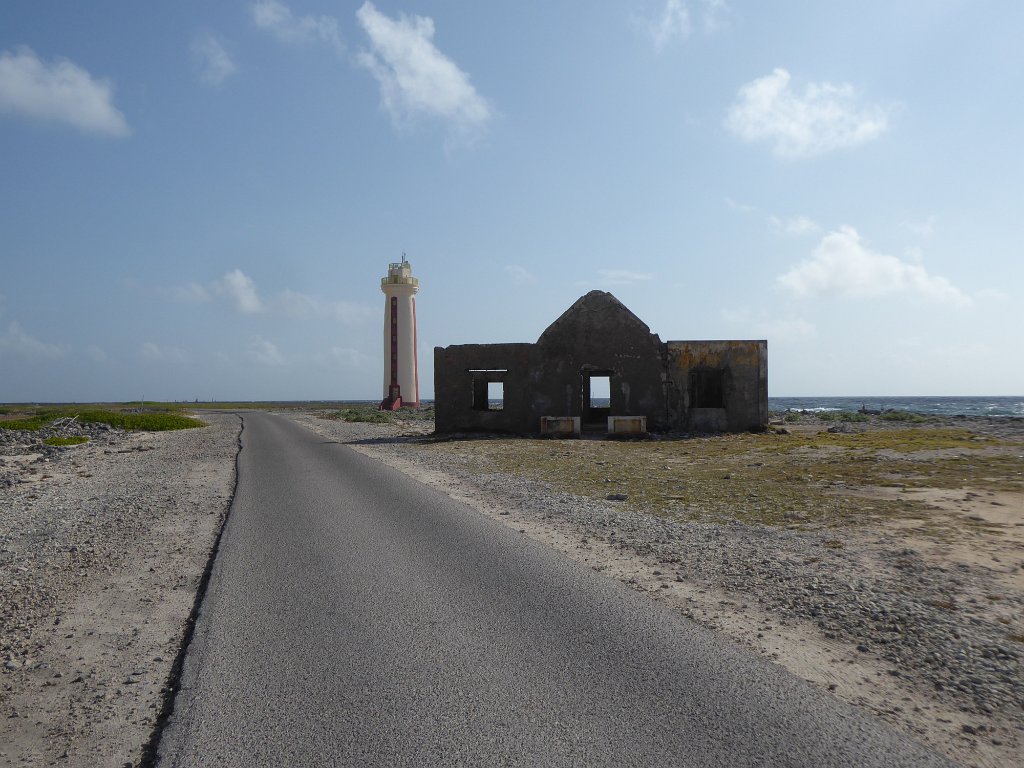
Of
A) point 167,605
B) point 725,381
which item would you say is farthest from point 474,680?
point 725,381

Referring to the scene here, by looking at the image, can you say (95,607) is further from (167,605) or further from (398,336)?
(398,336)

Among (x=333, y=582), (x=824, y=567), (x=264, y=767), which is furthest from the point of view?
(x=824, y=567)

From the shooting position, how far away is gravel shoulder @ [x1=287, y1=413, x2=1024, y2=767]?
3.96 metres

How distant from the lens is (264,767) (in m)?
3.31

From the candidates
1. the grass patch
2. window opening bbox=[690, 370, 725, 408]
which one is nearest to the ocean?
window opening bbox=[690, 370, 725, 408]

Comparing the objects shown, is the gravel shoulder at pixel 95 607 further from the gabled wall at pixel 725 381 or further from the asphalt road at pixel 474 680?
the gabled wall at pixel 725 381

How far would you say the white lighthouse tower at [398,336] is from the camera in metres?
57.4

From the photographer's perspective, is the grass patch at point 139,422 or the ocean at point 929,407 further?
the ocean at point 929,407

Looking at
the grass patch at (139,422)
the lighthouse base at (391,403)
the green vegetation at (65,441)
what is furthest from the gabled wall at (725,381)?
the lighthouse base at (391,403)

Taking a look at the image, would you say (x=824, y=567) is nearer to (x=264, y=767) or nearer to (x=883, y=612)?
(x=883, y=612)

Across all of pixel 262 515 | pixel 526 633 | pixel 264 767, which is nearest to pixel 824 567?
pixel 526 633

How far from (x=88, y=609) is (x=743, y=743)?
5343 mm

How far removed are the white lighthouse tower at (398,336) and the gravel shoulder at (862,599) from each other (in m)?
48.2

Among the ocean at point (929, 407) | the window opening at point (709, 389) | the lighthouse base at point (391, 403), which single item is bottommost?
the ocean at point (929, 407)
